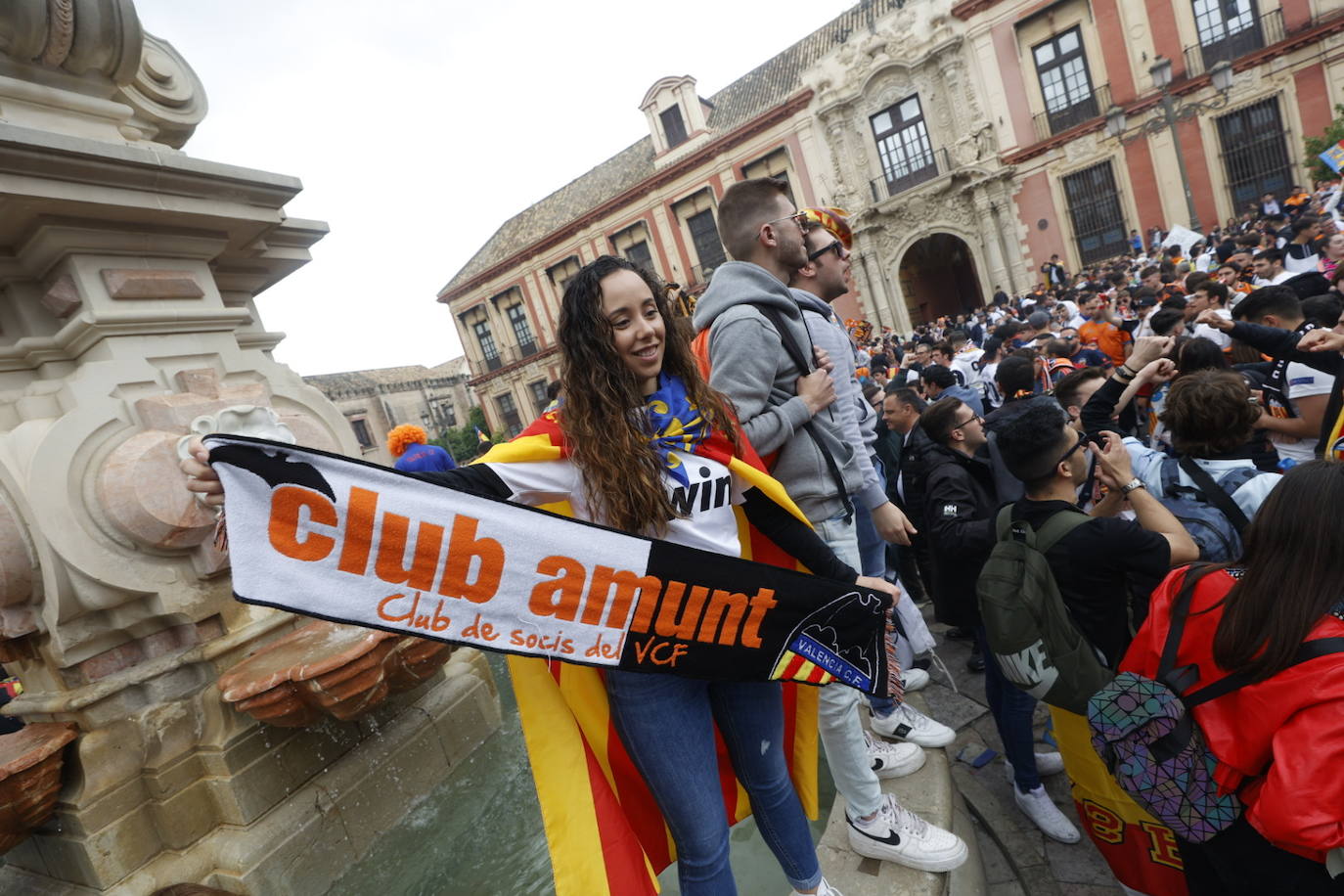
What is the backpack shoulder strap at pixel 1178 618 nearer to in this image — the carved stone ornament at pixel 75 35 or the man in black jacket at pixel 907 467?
the man in black jacket at pixel 907 467

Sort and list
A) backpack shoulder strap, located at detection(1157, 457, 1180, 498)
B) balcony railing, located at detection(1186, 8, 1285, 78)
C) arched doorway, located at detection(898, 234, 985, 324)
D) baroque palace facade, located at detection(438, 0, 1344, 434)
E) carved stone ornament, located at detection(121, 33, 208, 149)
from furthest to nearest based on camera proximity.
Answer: arched doorway, located at detection(898, 234, 985, 324)
baroque palace facade, located at detection(438, 0, 1344, 434)
balcony railing, located at detection(1186, 8, 1285, 78)
carved stone ornament, located at detection(121, 33, 208, 149)
backpack shoulder strap, located at detection(1157, 457, 1180, 498)

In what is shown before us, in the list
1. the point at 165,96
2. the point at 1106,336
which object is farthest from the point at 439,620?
the point at 1106,336

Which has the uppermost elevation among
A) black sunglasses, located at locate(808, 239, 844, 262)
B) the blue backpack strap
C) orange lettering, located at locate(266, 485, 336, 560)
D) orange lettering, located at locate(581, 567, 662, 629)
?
black sunglasses, located at locate(808, 239, 844, 262)

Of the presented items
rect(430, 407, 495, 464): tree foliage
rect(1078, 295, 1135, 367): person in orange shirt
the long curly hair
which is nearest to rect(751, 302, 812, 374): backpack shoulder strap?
the long curly hair

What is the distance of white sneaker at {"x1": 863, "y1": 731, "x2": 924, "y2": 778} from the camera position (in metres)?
2.23

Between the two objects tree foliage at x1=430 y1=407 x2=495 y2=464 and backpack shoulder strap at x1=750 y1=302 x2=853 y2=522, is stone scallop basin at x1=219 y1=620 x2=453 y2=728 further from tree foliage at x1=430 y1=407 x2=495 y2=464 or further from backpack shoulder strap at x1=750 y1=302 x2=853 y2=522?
tree foliage at x1=430 y1=407 x2=495 y2=464

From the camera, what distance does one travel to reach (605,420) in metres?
1.51

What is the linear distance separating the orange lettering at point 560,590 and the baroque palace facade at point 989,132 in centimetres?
1420

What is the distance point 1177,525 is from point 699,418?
1.53m

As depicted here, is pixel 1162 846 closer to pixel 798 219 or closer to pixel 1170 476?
pixel 1170 476

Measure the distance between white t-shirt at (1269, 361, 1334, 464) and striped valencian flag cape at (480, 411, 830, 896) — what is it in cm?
239

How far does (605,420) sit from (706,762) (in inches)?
34.6

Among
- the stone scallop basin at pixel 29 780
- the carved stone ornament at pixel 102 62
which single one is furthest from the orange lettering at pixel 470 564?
the carved stone ornament at pixel 102 62

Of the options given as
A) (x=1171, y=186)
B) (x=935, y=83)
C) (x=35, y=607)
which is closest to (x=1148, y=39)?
(x=1171, y=186)
